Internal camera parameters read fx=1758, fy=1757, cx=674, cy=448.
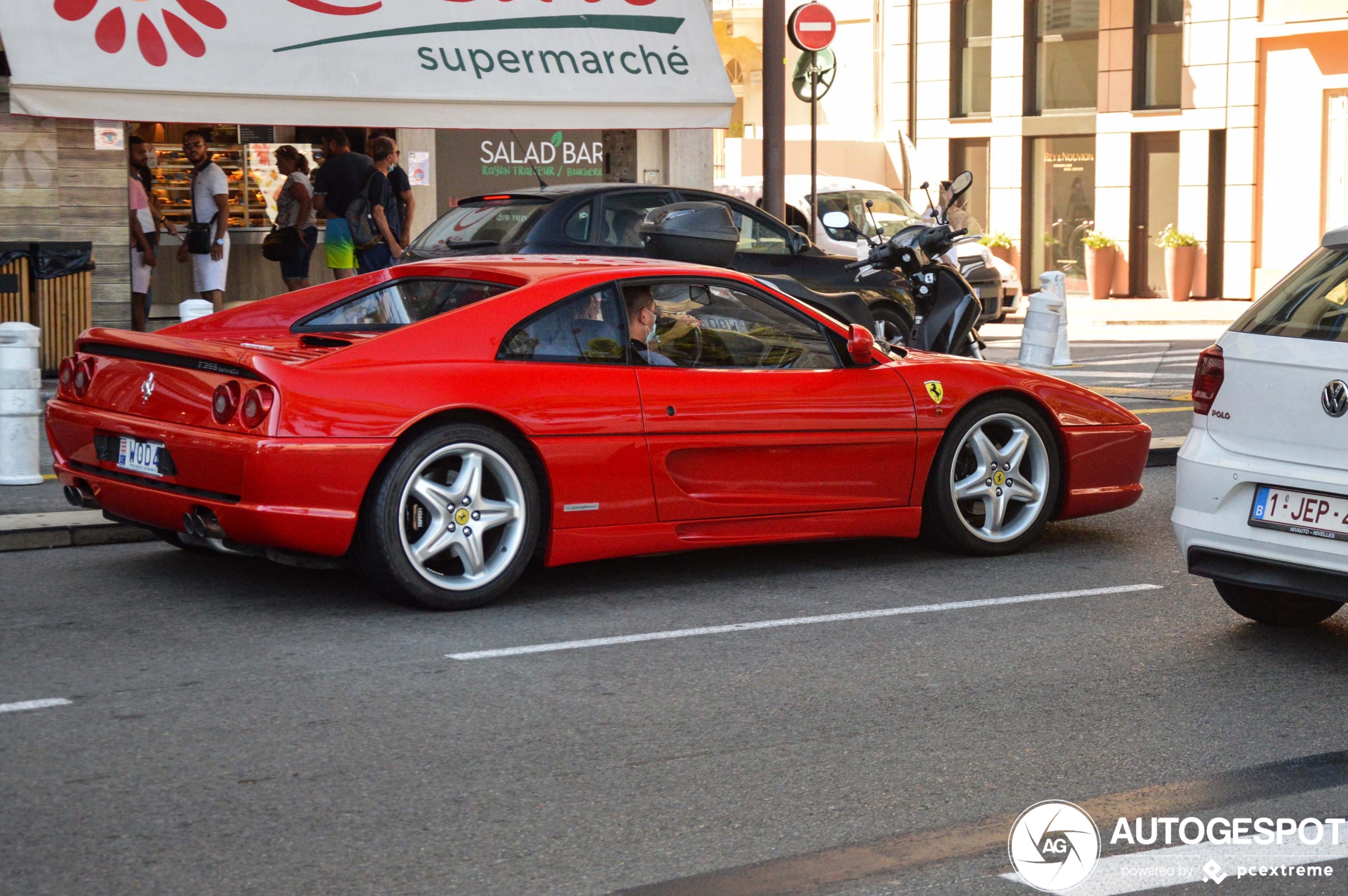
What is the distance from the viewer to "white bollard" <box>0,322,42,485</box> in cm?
907

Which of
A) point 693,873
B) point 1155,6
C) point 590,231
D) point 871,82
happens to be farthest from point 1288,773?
point 871,82

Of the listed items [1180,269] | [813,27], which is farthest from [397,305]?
[1180,269]

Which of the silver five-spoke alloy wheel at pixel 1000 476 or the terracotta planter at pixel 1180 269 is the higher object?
the terracotta planter at pixel 1180 269

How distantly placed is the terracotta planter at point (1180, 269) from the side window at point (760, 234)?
1526cm

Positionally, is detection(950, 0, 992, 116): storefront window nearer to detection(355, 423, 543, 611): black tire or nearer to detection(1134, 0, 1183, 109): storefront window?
detection(1134, 0, 1183, 109): storefront window

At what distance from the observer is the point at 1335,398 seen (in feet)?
18.3

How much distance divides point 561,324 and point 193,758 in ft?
8.70

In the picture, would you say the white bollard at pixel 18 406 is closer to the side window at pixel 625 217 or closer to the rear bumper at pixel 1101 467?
the side window at pixel 625 217

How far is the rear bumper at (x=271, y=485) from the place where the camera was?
604cm

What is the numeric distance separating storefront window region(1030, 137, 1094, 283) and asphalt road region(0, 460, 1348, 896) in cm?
2286

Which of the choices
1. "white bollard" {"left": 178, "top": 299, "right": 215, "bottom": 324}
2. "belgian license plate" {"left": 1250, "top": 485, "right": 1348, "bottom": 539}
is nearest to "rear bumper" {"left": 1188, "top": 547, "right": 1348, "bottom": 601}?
"belgian license plate" {"left": 1250, "top": 485, "right": 1348, "bottom": 539}

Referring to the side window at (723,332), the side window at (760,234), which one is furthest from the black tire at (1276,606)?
the side window at (760,234)

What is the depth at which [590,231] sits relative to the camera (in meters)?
11.8

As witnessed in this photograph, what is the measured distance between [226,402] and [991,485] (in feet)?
10.9
